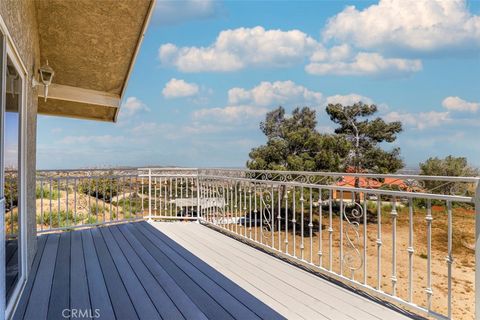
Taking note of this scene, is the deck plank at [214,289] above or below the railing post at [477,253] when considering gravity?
below

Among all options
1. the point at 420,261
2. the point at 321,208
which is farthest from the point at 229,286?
the point at 420,261

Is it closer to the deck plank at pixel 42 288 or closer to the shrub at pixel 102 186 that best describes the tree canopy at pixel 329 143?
the shrub at pixel 102 186

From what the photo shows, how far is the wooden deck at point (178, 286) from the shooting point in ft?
7.47

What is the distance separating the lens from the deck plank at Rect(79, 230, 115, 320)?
231cm

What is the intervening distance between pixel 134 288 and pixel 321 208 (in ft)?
6.83

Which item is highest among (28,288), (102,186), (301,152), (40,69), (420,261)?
(40,69)

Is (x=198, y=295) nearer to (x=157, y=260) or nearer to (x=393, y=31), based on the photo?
(x=157, y=260)

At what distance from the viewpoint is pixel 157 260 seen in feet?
11.6

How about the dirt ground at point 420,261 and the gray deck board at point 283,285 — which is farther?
the dirt ground at point 420,261

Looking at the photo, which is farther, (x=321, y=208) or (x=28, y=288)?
(x=321, y=208)

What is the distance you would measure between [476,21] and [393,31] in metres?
4.88

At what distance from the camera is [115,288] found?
2.73m

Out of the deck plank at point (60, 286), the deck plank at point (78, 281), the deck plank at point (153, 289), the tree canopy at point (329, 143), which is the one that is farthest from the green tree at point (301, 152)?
the deck plank at point (60, 286)

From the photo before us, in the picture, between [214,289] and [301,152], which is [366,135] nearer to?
[301,152]
